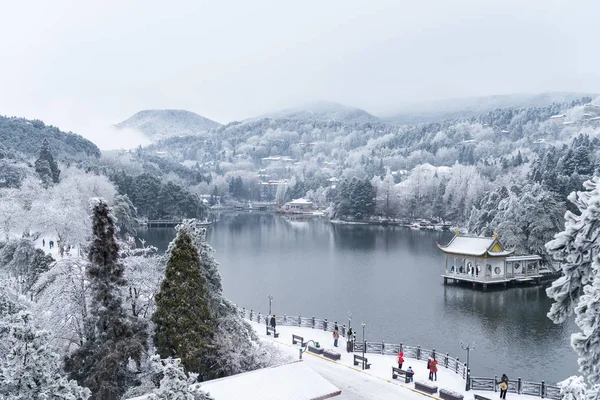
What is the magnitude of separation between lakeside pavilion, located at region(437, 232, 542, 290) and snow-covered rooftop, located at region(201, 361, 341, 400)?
29.8m

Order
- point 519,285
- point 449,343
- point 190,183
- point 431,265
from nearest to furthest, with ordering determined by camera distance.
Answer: point 449,343
point 519,285
point 431,265
point 190,183

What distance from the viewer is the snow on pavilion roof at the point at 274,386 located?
50.8ft

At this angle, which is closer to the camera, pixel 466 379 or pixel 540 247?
pixel 466 379

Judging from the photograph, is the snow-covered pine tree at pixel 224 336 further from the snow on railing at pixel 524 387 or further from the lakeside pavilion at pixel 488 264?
the lakeside pavilion at pixel 488 264

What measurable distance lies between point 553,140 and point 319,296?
158017mm

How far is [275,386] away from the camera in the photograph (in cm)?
1609

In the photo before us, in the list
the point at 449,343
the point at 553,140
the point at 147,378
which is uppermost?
the point at 553,140

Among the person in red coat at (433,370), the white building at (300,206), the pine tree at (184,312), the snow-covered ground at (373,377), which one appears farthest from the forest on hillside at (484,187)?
the pine tree at (184,312)

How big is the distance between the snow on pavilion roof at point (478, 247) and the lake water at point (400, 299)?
9.58 feet

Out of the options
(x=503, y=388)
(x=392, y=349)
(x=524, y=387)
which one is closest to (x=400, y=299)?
(x=392, y=349)

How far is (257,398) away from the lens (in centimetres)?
1537

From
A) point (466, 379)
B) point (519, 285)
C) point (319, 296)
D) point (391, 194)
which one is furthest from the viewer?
point (391, 194)

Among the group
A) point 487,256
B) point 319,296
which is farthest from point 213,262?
point 487,256

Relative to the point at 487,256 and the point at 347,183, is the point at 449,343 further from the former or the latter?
the point at 347,183
